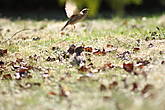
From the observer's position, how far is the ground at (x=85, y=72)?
4.50m

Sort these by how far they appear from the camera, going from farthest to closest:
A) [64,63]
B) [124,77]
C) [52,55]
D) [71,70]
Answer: [52,55]
[64,63]
[71,70]
[124,77]

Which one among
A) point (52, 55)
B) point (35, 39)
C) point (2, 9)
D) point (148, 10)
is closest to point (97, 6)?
point (148, 10)

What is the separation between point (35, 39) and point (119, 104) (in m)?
4.28

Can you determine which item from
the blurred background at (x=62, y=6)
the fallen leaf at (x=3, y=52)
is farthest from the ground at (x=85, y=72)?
the blurred background at (x=62, y=6)

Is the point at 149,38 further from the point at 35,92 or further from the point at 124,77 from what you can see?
the point at 35,92

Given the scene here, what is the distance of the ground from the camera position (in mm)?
4496

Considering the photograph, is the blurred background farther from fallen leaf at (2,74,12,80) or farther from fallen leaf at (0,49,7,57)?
fallen leaf at (2,74,12,80)

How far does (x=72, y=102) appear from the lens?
453cm

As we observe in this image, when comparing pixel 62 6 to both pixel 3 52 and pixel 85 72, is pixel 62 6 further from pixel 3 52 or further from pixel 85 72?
pixel 85 72

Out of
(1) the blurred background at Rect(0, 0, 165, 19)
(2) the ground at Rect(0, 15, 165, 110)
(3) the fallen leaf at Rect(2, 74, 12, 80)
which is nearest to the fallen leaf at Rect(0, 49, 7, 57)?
(2) the ground at Rect(0, 15, 165, 110)

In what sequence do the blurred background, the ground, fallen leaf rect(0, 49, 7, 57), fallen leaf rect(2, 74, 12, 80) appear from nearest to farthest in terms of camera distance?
the ground → fallen leaf rect(2, 74, 12, 80) → fallen leaf rect(0, 49, 7, 57) → the blurred background

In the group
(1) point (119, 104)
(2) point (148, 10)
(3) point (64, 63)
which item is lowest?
(1) point (119, 104)

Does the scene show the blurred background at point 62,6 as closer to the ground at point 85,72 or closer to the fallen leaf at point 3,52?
the ground at point 85,72

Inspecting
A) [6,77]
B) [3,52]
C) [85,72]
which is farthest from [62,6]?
[85,72]
